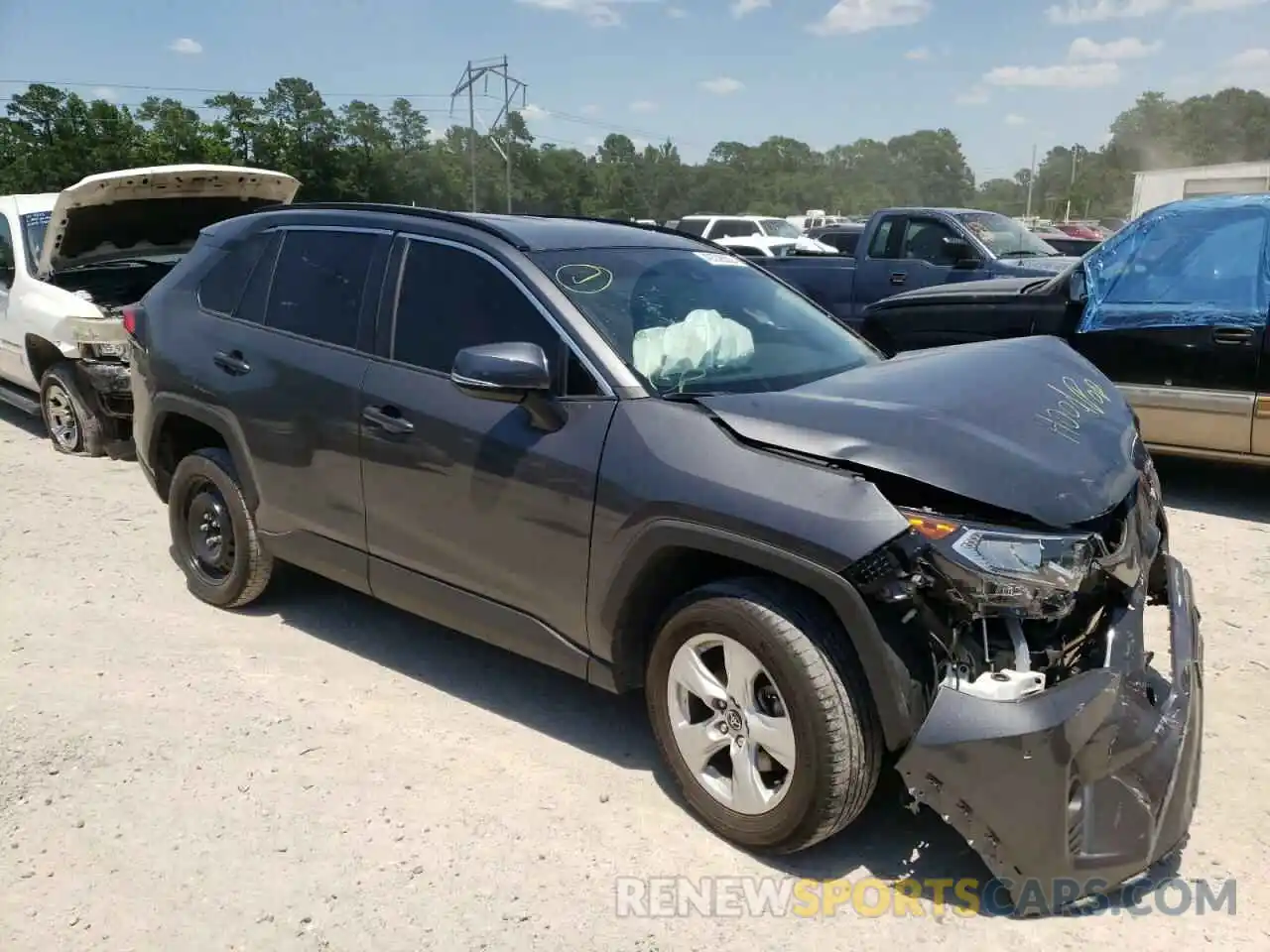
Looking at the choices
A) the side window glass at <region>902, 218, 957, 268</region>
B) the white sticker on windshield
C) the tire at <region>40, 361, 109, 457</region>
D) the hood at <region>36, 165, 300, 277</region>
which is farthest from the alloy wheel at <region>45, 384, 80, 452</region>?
the side window glass at <region>902, 218, 957, 268</region>

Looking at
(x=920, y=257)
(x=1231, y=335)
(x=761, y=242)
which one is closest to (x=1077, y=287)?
(x=1231, y=335)

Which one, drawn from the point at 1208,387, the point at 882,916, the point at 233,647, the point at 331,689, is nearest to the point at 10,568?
the point at 233,647

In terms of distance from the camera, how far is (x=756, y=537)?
2.87m

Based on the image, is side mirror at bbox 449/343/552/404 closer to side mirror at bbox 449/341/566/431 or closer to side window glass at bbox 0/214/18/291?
side mirror at bbox 449/341/566/431

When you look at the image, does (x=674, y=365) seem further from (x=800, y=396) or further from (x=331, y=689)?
(x=331, y=689)

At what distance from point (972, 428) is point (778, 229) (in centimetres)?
2705

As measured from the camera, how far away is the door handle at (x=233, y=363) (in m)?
4.47

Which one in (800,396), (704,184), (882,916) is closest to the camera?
(882,916)

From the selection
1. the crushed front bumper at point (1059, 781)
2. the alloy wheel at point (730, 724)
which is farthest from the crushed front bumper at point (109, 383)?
the crushed front bumper at point (1059, 781)

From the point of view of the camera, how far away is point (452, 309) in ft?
12.6

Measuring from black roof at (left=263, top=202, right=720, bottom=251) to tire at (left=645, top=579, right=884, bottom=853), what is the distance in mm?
1526

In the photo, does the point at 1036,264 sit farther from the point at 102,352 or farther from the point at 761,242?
the point at 761,242

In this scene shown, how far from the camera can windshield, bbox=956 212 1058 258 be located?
11.0 metres

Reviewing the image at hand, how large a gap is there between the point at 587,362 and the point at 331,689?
180 centimetres
